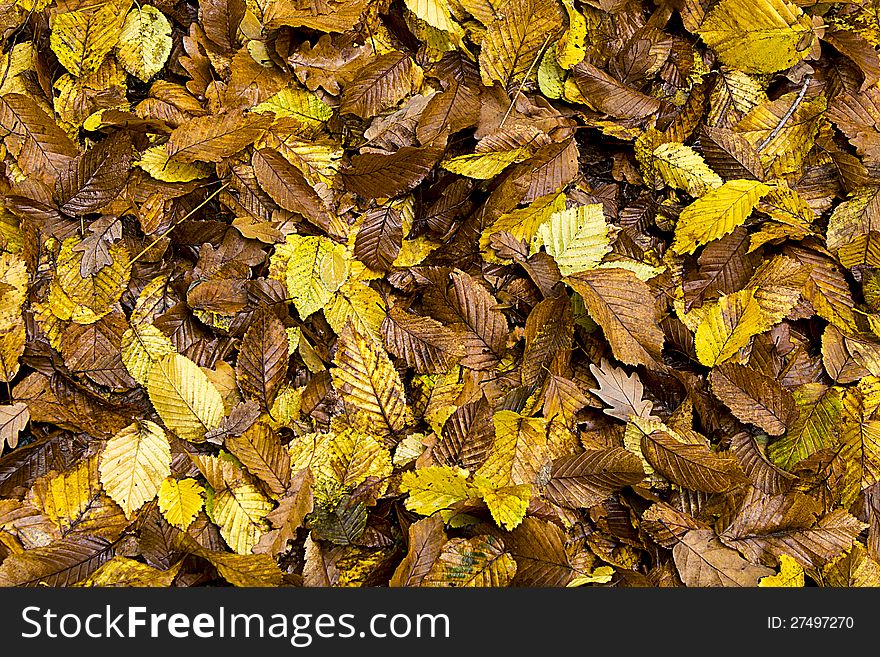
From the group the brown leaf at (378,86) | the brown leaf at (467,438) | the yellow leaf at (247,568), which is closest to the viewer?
the yellow leaf at (247,568)

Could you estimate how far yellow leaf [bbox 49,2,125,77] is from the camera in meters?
1.26

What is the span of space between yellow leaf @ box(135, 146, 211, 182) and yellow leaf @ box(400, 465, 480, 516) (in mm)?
591

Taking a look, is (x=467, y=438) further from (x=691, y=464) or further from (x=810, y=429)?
(x=810, y=429)

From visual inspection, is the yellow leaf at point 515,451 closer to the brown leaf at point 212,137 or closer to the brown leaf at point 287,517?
the brown leaf at point 287,517

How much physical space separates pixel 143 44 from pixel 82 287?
0.41m

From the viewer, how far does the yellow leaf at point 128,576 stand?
41.5 inches

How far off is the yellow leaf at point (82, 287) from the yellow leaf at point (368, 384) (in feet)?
1.20

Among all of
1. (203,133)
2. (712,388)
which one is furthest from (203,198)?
(712,388)

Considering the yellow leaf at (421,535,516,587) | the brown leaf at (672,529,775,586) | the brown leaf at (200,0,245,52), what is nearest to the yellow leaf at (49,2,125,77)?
the brown leaf at (200,0,245,52)

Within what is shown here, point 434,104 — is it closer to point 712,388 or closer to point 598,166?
point 598,166

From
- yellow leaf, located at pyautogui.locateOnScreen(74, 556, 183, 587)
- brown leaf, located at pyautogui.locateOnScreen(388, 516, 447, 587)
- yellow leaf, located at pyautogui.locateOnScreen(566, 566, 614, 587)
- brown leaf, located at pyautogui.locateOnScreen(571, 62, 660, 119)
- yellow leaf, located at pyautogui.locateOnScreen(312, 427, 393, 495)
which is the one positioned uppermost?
brown leaf, located at pyautogui.locateOnScreen(571, 62, 660, 119)

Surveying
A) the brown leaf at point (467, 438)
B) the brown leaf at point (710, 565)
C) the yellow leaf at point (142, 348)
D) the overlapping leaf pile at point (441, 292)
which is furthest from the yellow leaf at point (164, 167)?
the brown leaf at point (710, 565)

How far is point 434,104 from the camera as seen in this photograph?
1208 millimetres

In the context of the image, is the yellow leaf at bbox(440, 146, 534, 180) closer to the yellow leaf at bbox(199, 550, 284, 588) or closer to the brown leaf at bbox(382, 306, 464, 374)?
the brown leaf at bbox(382, 306, 464, 374)
